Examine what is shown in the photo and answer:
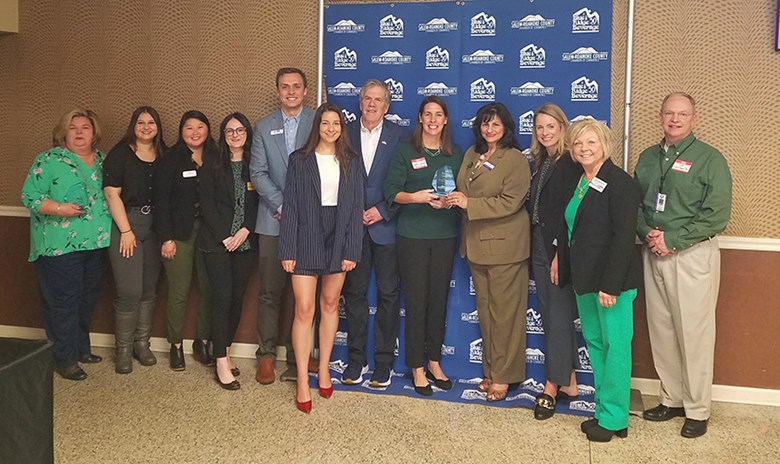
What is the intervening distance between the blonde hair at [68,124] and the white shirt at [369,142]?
176cm

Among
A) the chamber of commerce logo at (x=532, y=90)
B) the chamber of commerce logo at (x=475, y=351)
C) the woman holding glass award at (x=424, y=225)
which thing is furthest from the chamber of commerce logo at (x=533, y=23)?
the chamber of commerce logo at (x=475, y=351)

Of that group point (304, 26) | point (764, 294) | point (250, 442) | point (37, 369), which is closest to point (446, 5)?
point (304, 26)

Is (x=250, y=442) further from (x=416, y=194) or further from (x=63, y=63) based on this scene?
(x=63, y=63)

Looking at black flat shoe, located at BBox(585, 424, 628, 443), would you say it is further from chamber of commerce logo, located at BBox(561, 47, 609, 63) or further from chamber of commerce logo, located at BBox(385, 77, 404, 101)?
chamber of commerce logo, located at BBox(385, 77, 404, 101)

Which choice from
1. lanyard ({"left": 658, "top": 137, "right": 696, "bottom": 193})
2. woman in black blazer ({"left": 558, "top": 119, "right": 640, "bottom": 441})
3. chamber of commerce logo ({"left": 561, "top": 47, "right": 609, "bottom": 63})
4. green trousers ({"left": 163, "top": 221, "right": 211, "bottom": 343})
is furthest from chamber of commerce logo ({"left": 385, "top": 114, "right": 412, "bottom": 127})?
lanyard ({"left": 658, "top": 137, "right": 696, "bottom": 193})

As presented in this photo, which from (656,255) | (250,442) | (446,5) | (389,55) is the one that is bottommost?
(250,442)

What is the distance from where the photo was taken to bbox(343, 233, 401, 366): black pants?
400 centimetres

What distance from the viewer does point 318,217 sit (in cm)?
363

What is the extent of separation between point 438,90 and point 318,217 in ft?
3.98

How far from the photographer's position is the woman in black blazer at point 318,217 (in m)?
3.62

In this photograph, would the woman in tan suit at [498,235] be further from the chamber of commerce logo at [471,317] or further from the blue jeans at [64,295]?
the blue jeans at [64,295]

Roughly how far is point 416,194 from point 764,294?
7.06 ft

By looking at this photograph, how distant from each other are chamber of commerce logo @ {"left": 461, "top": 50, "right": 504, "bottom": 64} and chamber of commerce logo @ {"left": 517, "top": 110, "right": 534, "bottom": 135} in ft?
1.23

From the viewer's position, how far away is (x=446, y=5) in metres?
4.13
